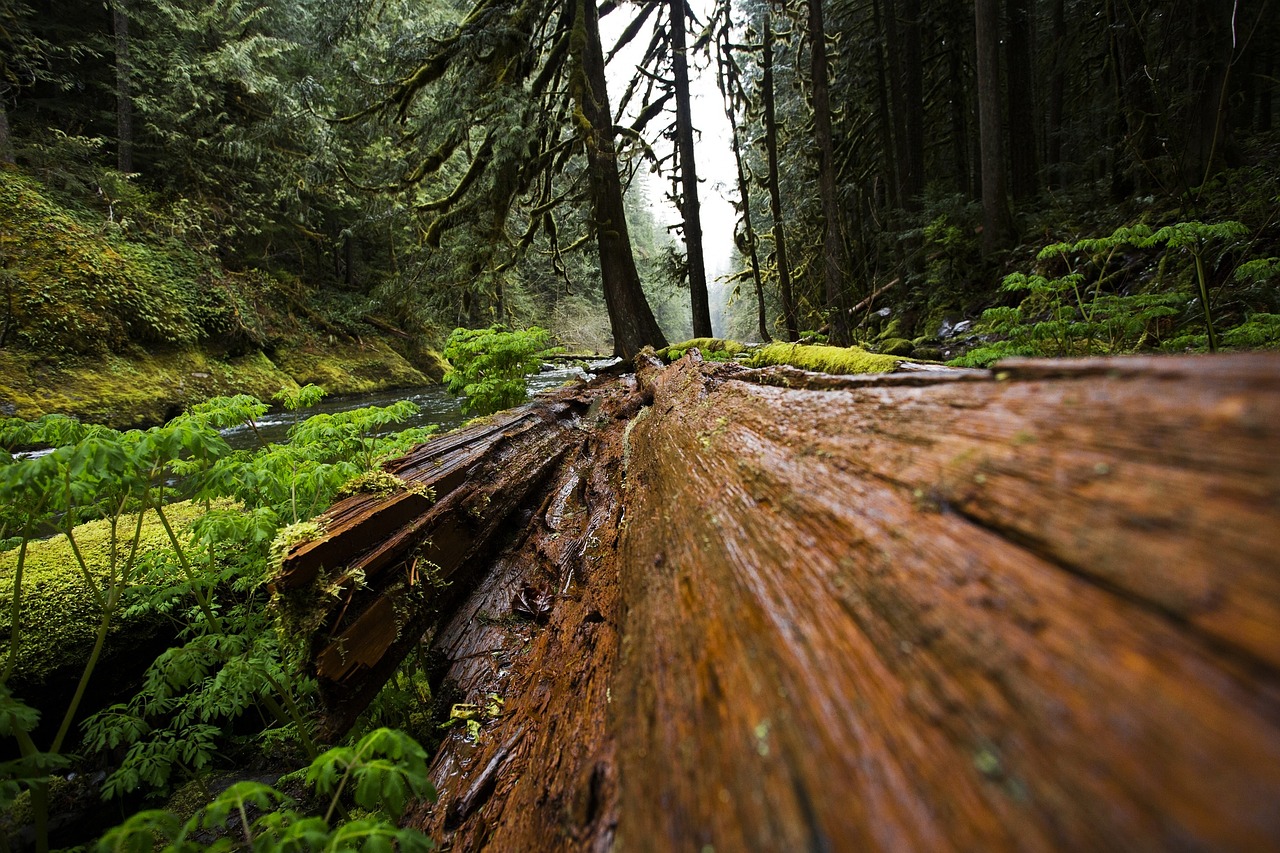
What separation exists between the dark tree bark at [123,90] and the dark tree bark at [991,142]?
17423mm

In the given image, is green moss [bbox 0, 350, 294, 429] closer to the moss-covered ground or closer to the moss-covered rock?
the moss-covered ground

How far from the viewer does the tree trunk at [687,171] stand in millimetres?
8258

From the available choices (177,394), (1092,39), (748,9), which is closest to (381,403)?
(177,394)

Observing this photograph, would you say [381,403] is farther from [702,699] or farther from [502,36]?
[702,699]

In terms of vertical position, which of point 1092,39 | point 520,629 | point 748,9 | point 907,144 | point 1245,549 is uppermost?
point 748,9

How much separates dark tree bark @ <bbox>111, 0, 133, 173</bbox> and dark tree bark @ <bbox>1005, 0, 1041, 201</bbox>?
19583mm

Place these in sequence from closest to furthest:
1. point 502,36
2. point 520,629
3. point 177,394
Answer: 1. point 520,629
2. point 502,36
3. point 177,394

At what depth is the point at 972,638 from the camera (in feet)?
1.56

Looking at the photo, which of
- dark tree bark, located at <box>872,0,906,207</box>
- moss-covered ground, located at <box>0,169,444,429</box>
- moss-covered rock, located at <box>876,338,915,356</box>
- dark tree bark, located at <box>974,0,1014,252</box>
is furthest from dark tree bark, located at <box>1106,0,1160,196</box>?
moss-covered ground, located at <box>0,169,444,429</box>

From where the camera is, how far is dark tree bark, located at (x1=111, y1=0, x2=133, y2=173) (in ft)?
35.7

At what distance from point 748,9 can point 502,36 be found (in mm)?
14669

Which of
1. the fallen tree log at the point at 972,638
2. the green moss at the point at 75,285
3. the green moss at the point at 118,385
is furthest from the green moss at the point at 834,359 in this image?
the green moss at the point at 75,285

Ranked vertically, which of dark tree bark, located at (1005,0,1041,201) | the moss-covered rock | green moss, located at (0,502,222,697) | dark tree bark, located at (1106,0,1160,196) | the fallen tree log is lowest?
green moss, located at (0,502,222,697)

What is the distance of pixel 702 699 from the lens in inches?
25.6
